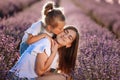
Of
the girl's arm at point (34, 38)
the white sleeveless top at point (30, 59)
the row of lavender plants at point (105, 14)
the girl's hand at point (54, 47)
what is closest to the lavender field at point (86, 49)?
the row of lavender plants at point (105, 14)

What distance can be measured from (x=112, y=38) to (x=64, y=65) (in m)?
1.67

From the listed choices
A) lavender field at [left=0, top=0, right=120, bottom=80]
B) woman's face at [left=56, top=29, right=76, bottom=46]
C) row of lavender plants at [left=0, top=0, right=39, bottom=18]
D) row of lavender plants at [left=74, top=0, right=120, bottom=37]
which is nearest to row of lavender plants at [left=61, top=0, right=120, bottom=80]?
lavender field at [left=0, top=0, right=120, bottom=80]

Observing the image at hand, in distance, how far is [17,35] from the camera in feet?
20.8

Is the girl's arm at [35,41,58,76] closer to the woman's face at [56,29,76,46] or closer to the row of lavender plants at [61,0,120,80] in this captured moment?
the woman's face at [56,29,76,46]

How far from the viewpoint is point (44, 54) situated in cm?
512

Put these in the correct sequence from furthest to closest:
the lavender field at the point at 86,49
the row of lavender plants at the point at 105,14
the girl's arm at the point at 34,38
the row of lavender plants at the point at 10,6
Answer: the row of lavender plants at the point at 105,14, the row of lavender plants at the point at 10,6, the lavender field at the point at 86,49, the girl's arm at the point at 34,38

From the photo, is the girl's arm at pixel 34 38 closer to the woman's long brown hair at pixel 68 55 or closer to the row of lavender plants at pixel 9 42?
the woman's long brown hair at pixel 68 55

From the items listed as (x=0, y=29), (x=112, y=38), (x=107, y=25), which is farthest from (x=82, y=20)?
(x=0, y=29)

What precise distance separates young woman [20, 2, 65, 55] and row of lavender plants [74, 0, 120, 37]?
8.19 feet

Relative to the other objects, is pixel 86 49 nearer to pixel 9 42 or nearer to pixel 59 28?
pixel 9 42

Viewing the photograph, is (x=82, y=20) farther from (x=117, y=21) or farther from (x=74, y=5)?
(x=74, y=5)

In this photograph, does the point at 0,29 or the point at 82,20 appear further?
the point at 82,20

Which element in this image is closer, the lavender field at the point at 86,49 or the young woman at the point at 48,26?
the young woman at the point at 48,26

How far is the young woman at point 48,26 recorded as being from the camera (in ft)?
17.0
